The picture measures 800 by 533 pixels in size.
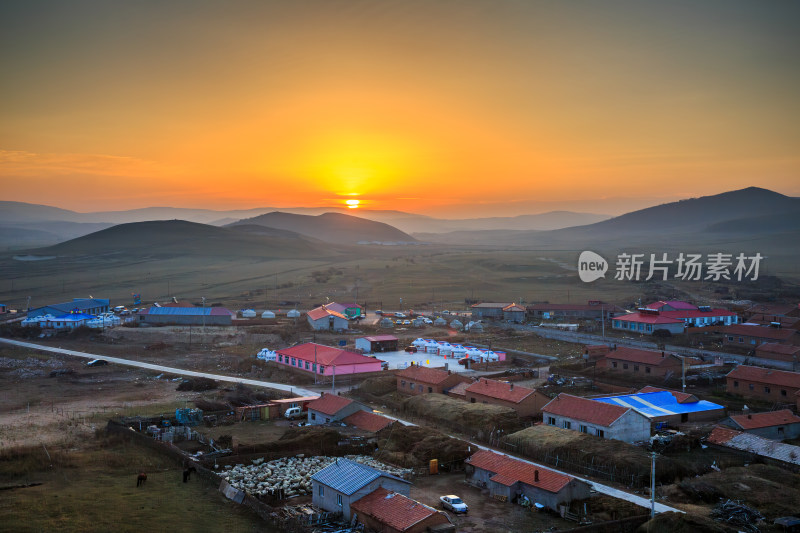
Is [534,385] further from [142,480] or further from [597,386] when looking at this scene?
[142,480]

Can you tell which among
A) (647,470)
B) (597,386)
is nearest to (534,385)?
(597,386)

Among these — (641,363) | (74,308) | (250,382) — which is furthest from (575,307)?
(74,308)

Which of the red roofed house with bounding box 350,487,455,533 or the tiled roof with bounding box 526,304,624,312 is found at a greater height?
the tiled roof with bounding box 526,304,624,312

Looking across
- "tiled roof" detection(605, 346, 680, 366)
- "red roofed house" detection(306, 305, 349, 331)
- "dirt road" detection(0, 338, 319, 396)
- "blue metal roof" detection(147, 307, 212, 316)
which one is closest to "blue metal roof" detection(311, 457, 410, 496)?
"dirt road" detection(0, 338, 319, 396)

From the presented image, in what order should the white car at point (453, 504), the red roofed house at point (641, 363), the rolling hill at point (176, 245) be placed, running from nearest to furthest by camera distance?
1. the white car at point (453, 504)
2. the red roofed house at point (641, 363)
3. the rolling hill at point (176, 245)

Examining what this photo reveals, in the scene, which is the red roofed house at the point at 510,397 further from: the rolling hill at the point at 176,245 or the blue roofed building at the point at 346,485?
the rolling hill at the point at 176,245

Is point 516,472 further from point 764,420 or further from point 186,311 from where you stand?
point 186,311

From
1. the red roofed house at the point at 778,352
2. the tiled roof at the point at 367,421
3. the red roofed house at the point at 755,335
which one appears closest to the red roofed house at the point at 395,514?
the tiled roof at the point at 367,421

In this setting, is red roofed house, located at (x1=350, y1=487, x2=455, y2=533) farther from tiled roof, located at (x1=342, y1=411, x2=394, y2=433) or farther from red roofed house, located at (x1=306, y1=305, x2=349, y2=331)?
red roofed house, located at (x1=306, y1=305, x2=349, y2=331)
